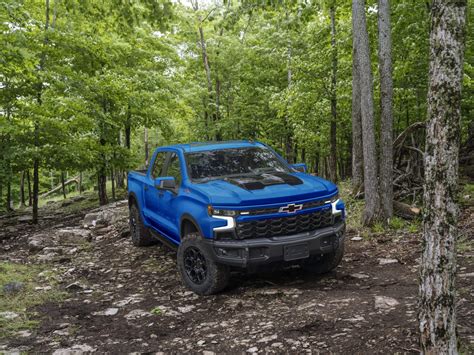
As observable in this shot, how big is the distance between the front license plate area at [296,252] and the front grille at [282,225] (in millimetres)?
228

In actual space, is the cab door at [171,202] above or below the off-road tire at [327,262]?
above

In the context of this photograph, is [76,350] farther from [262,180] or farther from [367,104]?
[367,104]

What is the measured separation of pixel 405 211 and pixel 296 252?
15.0 feet

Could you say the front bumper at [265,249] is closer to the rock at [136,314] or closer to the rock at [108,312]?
the rock at [136,314]

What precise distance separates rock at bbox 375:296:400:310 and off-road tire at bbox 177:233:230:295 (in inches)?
73.9

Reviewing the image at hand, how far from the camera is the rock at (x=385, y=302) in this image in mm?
4738

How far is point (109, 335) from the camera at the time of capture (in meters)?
4.80

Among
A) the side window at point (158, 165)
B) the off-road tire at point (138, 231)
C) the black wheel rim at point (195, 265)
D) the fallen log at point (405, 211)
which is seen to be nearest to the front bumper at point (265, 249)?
the black wheel rim at point (195, 265)

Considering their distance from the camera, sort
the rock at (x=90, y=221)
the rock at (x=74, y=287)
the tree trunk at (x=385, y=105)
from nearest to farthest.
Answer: the rock at (x=74, y=287) → the tree trunk at (x=385, y=105) → the rock at (x=90, y=221)

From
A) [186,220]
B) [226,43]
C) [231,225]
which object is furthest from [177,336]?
[226,43]

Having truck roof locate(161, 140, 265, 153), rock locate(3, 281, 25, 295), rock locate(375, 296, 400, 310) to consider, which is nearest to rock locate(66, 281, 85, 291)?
rock locate(3, 281, 25, 295)

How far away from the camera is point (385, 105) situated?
8.33m

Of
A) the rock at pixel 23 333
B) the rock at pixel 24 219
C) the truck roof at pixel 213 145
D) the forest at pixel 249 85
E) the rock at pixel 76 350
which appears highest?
the forest at pixel 249 85

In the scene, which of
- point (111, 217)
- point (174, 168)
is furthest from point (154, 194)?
point (111, 217)
